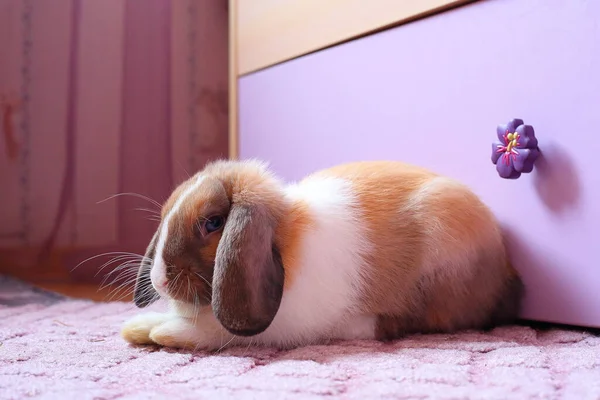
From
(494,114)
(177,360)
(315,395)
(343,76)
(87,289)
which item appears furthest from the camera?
(87,289)

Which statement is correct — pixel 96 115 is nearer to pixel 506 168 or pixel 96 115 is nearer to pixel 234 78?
pixel 234 78

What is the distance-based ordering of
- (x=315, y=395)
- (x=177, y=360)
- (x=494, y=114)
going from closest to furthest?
(x=315, y=395) < (x=177, y=360) < (x=494, y=114)

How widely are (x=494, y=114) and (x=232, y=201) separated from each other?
572 mm

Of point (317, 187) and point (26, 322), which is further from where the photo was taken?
point (26, 322)

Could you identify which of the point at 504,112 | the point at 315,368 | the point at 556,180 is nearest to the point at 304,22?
the point at 504,112

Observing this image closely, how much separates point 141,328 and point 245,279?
0.83ft

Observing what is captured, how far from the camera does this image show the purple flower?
110 cm

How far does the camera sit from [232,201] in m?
0.98

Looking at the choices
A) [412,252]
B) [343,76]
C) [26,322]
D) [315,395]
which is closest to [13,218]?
[26,322]

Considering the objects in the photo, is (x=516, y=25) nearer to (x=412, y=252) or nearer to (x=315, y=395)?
(x=412, y=252)

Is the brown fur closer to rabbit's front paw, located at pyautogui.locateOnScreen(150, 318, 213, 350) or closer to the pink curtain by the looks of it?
rabbit's front paw, located at pyautogui.locateOnScreen(150, 318, 213, 350)

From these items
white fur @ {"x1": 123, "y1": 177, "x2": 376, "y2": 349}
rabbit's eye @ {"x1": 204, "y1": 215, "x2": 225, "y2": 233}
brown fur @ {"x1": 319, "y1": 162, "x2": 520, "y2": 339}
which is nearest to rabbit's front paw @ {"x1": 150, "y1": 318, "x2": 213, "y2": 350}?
white fur @ {"x1": 123, "y1": 177, "x2": 376, "y2": 349}

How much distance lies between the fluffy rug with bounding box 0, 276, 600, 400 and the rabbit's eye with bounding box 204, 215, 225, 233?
0.66 ft

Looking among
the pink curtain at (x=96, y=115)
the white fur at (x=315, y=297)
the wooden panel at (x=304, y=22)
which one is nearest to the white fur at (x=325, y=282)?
the white fur at (x=315, y=297)
